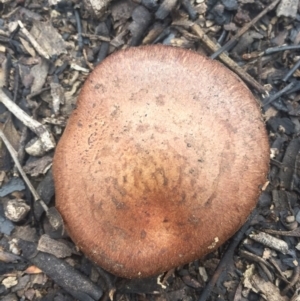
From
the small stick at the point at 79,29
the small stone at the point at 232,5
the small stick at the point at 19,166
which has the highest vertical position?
the small stone at the point at 232,5

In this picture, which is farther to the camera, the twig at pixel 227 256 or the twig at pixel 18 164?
the twig at pixel 18 164

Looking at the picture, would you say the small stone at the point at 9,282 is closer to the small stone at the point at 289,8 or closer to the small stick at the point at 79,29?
the small stick at the point at 79,29

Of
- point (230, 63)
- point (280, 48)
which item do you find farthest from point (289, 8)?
point (230, 63)

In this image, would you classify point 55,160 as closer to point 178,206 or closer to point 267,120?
point 178,206

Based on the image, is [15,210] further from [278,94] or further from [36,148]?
[278,94]

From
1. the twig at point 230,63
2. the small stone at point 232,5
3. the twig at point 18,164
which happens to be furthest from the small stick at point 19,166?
the small stone at point 232,5

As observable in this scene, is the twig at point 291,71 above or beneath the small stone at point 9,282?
above
